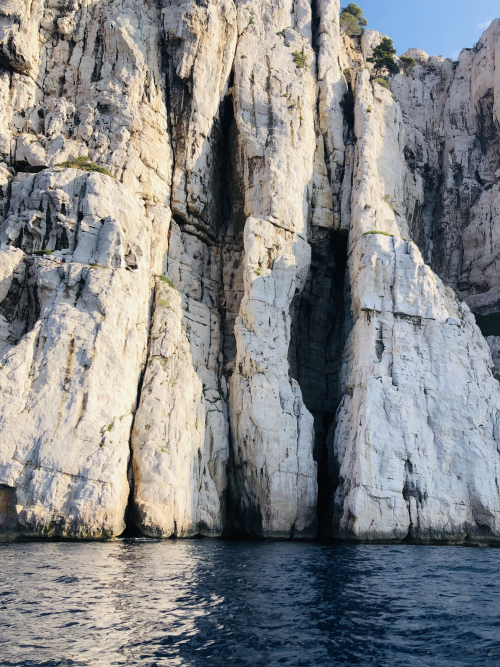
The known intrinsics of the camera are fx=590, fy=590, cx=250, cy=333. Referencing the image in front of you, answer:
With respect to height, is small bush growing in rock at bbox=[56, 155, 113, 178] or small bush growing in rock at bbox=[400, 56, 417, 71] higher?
small bush growing in rock at bbox=[400, 56, 417, 71]

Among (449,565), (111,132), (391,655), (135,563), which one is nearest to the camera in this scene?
(391,655)

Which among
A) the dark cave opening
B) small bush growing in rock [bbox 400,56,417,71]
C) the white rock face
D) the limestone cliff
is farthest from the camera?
small bush growing in rock [bbox 400,56,417,71]

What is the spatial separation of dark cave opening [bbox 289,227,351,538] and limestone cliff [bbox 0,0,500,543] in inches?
7.1

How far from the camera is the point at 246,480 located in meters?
37.0

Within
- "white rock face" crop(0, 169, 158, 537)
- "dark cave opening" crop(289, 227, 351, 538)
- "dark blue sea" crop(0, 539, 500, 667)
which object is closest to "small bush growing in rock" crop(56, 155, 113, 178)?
"white rock face" crop(0, 169, 158, 537)

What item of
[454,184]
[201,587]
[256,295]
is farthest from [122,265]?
[454,184]

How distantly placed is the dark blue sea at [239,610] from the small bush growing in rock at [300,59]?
42.3 meters

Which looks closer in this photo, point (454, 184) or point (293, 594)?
point (293, 594)

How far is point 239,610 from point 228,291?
33024mm

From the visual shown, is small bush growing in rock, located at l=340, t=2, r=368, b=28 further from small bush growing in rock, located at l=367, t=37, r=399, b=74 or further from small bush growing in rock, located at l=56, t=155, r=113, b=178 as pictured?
small bush growing in rock, located at l=56, t=155, r=113, b=178

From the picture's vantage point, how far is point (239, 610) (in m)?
15.6

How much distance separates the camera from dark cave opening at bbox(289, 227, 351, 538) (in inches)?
1759

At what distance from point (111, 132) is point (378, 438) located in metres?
29.4

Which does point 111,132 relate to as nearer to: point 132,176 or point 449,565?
point 132,176
